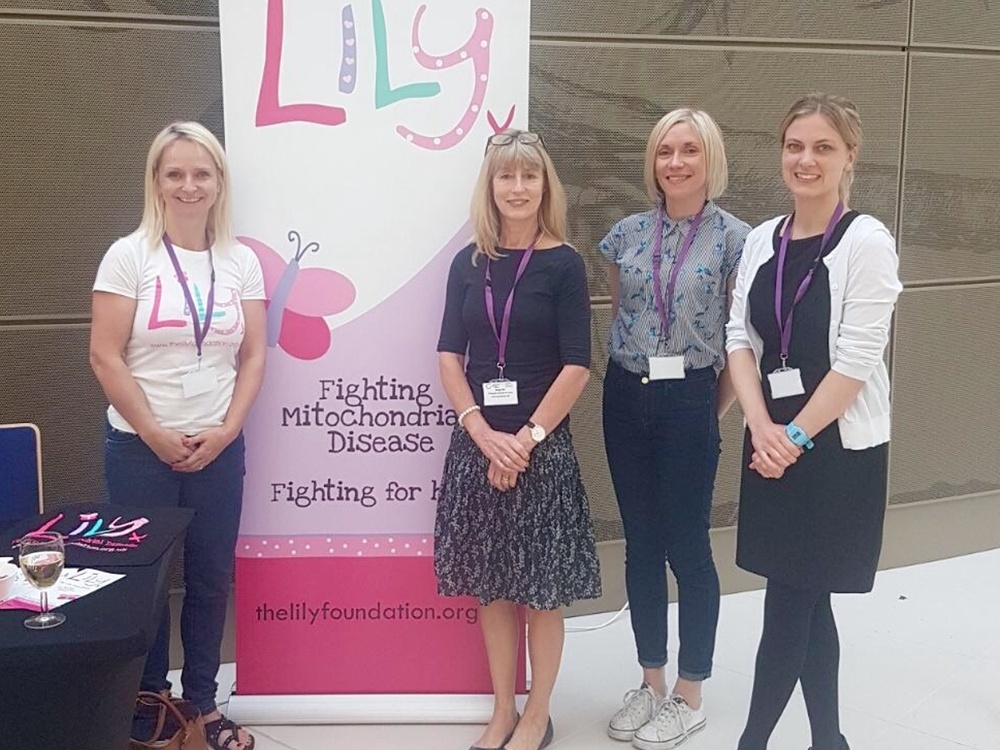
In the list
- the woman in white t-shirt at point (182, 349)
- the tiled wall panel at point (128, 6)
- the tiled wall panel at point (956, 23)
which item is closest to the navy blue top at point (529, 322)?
the woman in white t-shirt at point (182, 349)

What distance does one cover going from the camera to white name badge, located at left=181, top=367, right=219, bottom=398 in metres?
2.23

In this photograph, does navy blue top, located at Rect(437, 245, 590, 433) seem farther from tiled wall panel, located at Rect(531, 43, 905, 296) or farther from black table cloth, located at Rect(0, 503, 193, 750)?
tiled wall panel, located at Rect(531, 43, 905, 296)

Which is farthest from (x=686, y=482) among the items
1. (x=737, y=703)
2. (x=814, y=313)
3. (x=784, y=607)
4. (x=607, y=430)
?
(x=737, y=703)

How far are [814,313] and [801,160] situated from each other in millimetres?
323

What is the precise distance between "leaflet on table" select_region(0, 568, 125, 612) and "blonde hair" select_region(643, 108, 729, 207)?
1557 millimetres

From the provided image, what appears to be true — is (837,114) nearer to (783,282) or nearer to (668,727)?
(783,282)

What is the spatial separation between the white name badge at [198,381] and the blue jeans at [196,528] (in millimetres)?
172

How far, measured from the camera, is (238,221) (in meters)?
2.44

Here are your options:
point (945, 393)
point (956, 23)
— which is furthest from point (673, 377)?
point (956, 23)

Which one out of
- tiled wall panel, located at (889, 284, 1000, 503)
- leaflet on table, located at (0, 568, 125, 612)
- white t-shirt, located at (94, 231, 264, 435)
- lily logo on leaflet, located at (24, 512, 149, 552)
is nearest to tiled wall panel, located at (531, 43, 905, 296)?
tiled wall panel, located at (889, 284, 1000, 503)

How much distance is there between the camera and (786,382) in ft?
6.57

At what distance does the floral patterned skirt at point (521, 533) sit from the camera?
7.39 ft

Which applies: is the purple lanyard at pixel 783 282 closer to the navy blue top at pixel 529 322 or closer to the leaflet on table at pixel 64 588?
the navy blue top at pixel 529 322

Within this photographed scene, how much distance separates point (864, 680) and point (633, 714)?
83cm
